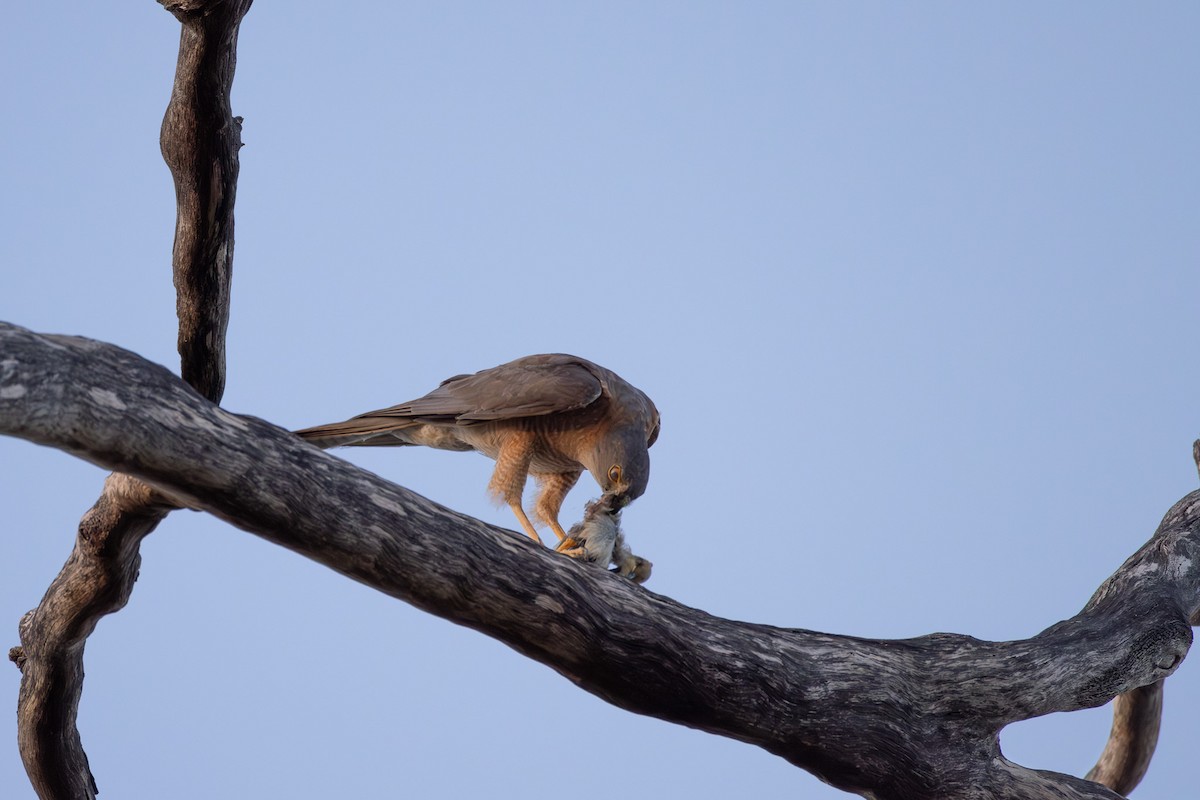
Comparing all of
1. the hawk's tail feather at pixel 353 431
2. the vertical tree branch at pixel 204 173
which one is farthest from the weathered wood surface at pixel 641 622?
the hawk's tail feather at pixel 353 431

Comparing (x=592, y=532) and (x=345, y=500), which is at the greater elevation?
(x=592, y=532)

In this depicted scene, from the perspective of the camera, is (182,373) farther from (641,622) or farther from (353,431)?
(641,622)

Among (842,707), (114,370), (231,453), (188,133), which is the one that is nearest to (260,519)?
(231,453)

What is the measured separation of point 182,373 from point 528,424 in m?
1.85

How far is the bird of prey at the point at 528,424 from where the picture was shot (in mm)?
5523

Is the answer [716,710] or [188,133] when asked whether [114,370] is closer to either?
[188,133]

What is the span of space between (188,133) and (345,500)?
146 centimetres

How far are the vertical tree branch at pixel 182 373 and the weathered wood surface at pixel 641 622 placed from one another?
99cm

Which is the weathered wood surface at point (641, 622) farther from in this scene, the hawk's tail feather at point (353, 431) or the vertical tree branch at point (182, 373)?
the hawk's tail feather at point (353, 431)

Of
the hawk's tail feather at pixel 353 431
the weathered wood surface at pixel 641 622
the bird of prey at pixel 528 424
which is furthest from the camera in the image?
the bird of prey at pixel 528 424

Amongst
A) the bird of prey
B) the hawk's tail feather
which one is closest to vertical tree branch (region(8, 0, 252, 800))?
the hawk's tail feather

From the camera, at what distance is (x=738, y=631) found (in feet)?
12.4

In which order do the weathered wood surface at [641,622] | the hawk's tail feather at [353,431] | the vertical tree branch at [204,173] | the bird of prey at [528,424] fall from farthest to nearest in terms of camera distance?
the bird of prey at [528,424], the hawk's tail feather at [353,431], the vertical tree branch at [204,173], the weathered wood surface at [641,622]

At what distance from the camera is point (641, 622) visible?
3.58 metres
